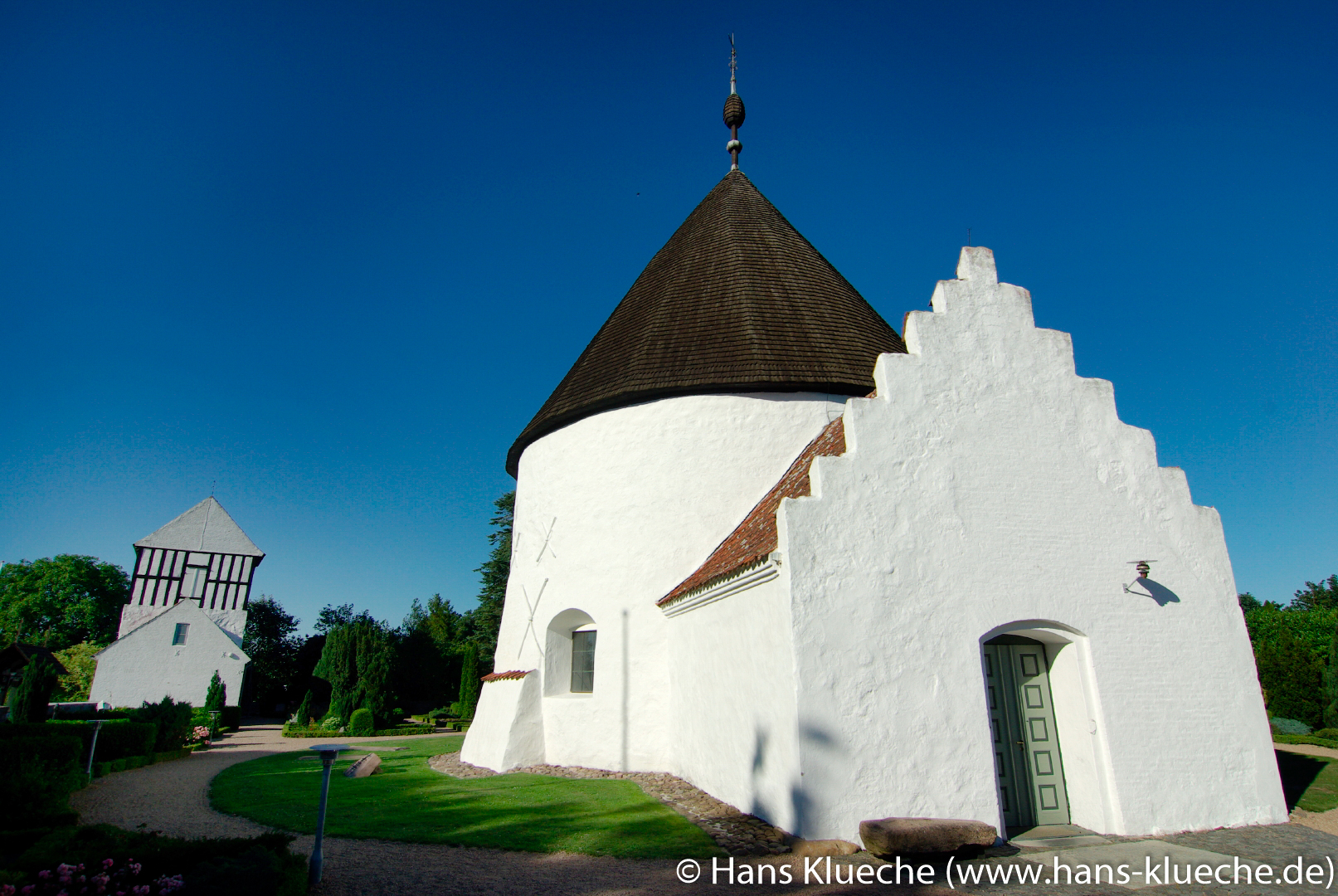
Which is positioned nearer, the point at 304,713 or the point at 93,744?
the point at 93,744

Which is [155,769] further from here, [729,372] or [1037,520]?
[1037,520]

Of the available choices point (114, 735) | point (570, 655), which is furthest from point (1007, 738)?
point (114, 735)

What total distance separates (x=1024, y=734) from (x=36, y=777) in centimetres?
1223

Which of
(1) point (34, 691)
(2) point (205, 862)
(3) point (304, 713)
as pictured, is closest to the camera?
(2) point (205, 862)

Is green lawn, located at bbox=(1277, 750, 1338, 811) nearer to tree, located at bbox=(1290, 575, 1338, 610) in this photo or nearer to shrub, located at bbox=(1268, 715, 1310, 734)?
shrub, located at bbox=(1268, 715, 1310, 734)

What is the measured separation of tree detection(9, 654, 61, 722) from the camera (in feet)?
51.8

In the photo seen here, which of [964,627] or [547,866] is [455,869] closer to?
[547,866]

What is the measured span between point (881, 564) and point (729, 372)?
4.96 meters

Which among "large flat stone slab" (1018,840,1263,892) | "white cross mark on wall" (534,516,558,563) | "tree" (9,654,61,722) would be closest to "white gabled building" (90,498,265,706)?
"tree" (9,654,61,722)

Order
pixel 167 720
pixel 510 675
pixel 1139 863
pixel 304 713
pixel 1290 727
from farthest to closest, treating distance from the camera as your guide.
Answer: pixel 304 713, pixel 1290 727, pixel 167 720, pixel 510 675, pixel 1139 863

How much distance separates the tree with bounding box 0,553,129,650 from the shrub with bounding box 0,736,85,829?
141 ft

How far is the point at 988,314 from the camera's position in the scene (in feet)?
27.8

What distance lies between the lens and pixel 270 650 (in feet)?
148

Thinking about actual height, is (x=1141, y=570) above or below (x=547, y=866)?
above
